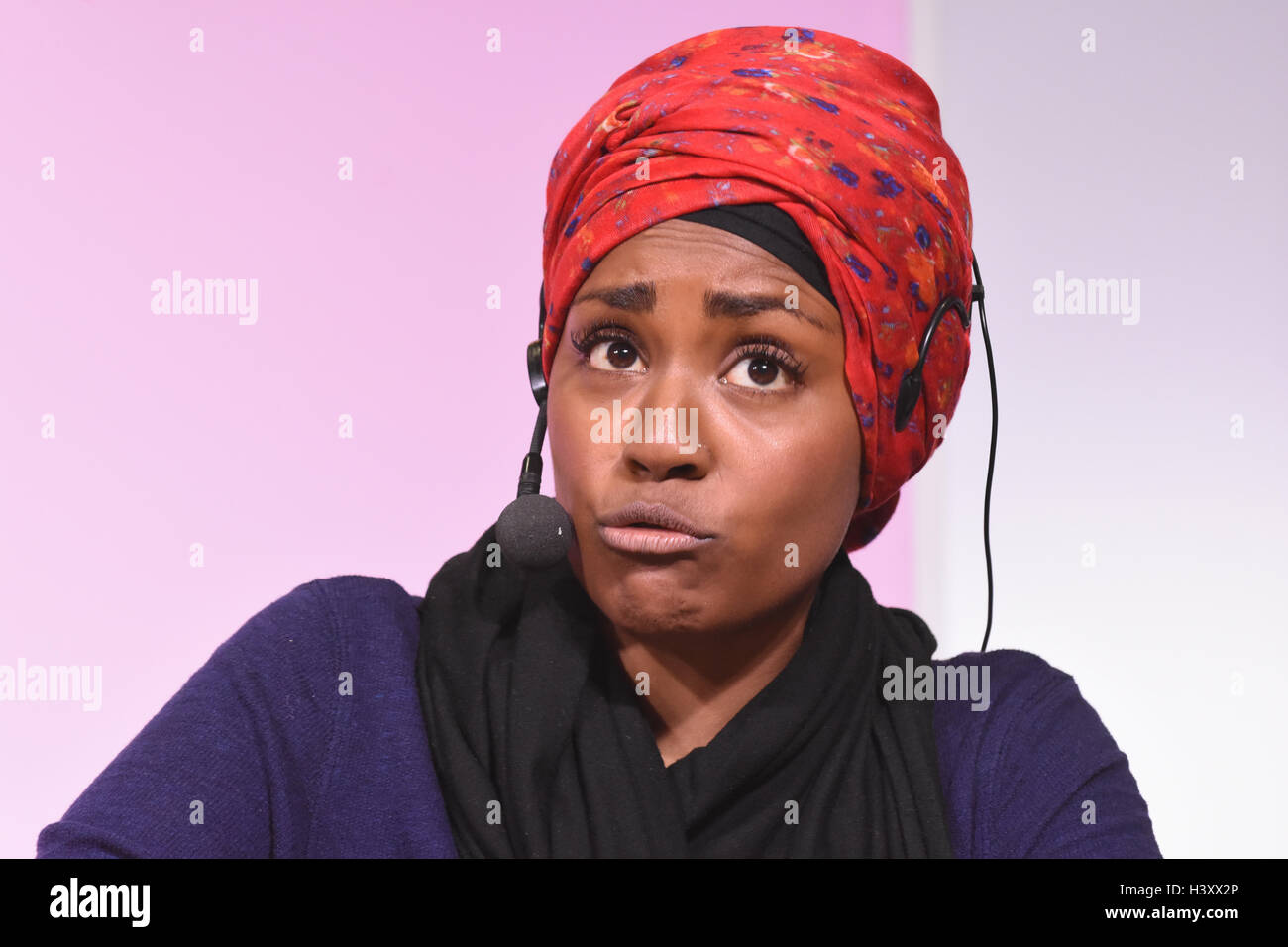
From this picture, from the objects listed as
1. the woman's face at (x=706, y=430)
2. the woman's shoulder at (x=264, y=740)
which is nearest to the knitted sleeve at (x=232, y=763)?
the woman's shoulder at (x=264, y=740)

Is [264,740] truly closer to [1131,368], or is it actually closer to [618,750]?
[618,750]

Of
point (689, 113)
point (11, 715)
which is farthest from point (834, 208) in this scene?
point (11, 715)

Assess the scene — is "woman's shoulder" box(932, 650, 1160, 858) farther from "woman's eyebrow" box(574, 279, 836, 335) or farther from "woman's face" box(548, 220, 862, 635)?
"woman's eyebrow" box(574, 279, 836, 335)

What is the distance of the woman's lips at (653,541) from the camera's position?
106cm

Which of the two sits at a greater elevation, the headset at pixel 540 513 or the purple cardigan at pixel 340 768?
the headset at pixel 540 513

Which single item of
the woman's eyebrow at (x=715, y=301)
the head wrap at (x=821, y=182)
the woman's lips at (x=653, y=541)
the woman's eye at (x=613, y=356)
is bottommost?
the woman's lips at (x=653, y=541)

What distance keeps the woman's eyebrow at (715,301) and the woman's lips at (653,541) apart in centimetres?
19

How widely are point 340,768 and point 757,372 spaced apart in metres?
0.49

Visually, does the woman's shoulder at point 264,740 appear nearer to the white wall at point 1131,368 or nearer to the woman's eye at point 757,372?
the woman's eye at point 757,372

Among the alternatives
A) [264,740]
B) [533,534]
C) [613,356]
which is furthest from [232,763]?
[613,356]

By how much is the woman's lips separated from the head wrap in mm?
212
